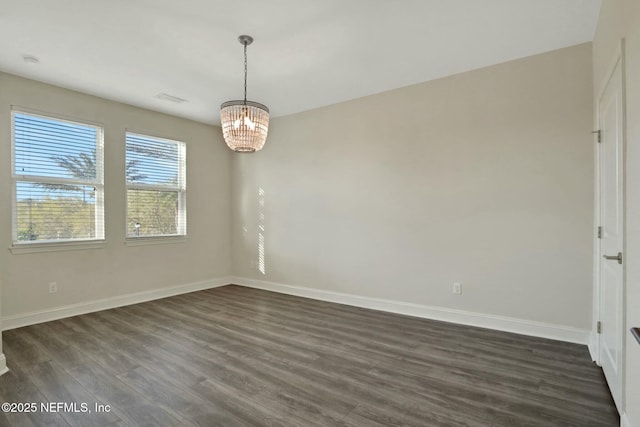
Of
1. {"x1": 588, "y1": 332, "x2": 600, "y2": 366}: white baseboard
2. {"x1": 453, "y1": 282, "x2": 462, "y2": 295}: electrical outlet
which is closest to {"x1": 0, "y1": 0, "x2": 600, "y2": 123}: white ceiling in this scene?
{"x1": 453, "y1": 282, "x2": 462, "y2": 295}: electrical outlet

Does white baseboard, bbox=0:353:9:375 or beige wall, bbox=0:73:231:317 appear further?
beige wall, bbox=0:73:231:317

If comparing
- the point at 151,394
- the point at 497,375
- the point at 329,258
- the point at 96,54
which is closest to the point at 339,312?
the point at 329,258

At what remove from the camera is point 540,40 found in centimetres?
307

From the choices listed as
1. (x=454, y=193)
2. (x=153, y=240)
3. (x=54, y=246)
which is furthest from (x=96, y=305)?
(x=454, y=193)

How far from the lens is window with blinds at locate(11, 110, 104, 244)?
3762 millimetres

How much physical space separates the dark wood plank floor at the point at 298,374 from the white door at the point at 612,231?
26 centimetres

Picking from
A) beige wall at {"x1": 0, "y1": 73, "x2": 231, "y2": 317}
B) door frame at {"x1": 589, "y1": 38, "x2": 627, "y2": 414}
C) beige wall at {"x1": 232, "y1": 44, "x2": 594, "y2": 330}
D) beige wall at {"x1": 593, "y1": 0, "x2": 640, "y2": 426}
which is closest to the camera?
beige wall at {"x1": 593, "y1": 0, "x2": 640, "y2": 426}

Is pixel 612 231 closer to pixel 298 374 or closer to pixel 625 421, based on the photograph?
pixel 625 421

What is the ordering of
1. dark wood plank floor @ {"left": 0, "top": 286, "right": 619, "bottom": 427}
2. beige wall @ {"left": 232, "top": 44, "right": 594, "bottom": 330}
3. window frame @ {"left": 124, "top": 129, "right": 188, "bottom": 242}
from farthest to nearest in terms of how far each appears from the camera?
window frame @ {"left": 124, "top": 129, "right": 188, "bottom": 242} < beige wall @ {"left": 232, "top": 44, "right": 594, "bottom": 330} < dark wood plank floor @ {"left": 0, "top": 286, "right": 619, "bottom": 427}

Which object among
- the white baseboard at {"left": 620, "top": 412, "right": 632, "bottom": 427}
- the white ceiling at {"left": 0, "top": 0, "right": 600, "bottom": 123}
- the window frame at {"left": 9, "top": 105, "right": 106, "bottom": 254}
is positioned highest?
the white ceiling at {"left": 0, "top": 0, "right": 600, "bottom": 123}

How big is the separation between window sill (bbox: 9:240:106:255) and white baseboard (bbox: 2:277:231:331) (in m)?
0.72

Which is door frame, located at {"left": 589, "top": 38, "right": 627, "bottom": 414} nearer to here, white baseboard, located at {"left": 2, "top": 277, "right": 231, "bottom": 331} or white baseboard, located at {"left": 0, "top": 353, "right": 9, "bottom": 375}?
white baseboard, located at {"left": 0, "top": 353, "right": 9, "bottom": 375}

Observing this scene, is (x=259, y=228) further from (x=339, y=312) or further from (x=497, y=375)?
(x=497, y=375)

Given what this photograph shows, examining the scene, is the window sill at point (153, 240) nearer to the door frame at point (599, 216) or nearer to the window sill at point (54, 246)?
the window sill at point (54, 246)
